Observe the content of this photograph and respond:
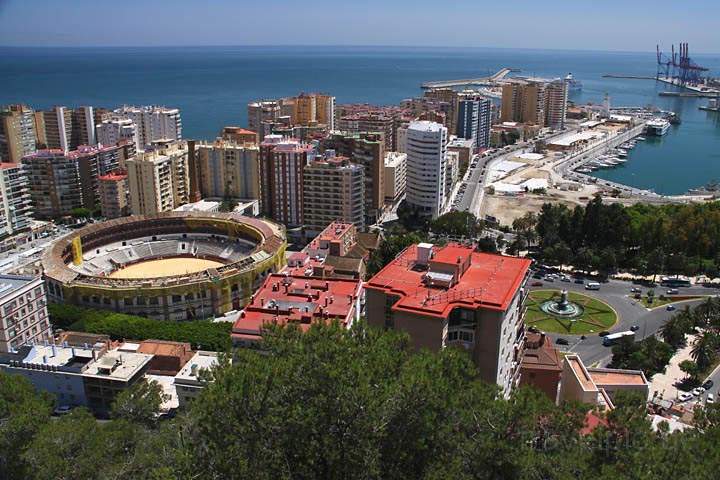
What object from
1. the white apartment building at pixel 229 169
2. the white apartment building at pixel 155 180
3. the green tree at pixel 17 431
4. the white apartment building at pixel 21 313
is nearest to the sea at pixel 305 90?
the white apartment building at pixel 229 169

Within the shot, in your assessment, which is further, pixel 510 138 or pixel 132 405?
pixel 510 138

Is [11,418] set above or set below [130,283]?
above

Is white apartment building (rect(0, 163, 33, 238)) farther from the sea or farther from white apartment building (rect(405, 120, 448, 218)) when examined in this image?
the sea

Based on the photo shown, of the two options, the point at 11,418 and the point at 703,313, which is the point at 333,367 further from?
the point at 703,313

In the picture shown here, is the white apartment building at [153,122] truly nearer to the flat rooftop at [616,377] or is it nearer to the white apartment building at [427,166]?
the white apartment building at [427,166]

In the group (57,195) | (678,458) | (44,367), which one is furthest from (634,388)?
(57,195)

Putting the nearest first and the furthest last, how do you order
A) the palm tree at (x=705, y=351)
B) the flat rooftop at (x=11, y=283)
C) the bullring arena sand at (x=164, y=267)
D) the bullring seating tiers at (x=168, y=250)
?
the palm tree at (x=705, y=351) < the flat rooftop at (x=11, y=283) < the bullring arena sand at (x=164, y=267) < the bullring seating tiers at (x=168, y=250)
